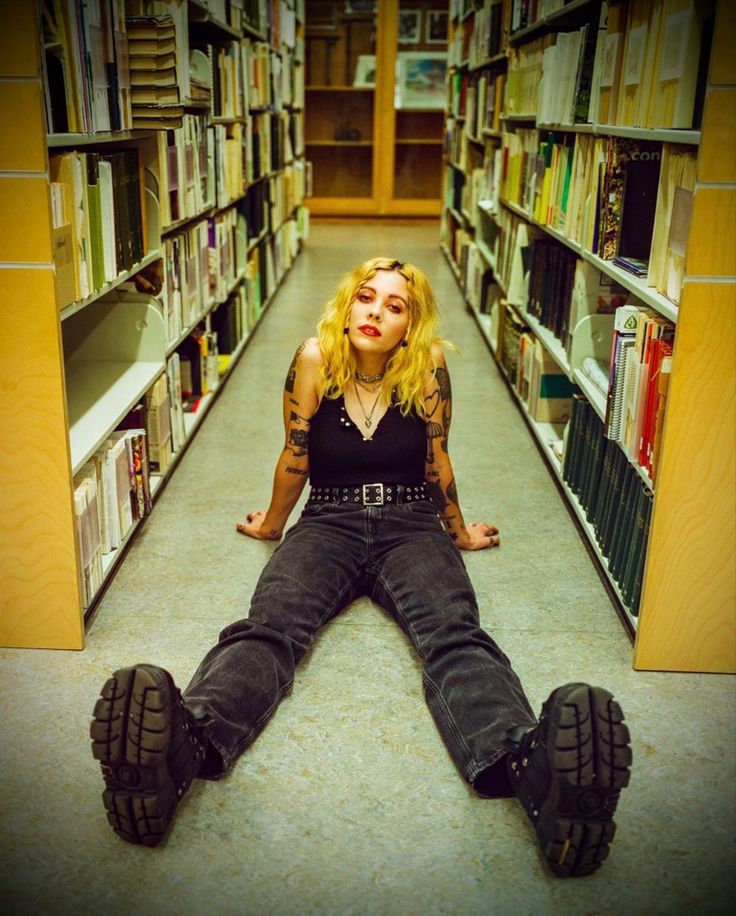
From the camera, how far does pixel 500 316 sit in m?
4.09

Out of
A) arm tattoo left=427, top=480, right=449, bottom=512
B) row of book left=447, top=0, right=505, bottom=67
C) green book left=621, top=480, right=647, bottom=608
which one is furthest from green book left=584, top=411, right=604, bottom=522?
row of book left=447, top=0, right=505, bottom=67

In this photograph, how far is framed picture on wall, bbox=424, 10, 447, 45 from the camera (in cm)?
859

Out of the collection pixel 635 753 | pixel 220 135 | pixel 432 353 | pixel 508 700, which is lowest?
pixel 635 753

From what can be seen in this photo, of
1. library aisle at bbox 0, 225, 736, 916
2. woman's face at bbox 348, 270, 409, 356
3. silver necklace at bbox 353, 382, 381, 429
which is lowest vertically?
library aisle at bbox 0, 225, 736, 916

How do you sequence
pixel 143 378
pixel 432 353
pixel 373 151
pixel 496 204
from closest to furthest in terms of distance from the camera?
1. pixel 432 353
2. pixel 143 378
3. pixel 496 204
4. pixel 373 151

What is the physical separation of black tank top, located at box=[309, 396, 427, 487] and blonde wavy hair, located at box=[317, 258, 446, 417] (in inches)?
1.4

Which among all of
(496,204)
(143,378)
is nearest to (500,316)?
(496,204)

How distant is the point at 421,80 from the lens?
344 inches

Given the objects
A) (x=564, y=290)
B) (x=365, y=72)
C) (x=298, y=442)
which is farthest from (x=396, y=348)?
(x=365, y=72)

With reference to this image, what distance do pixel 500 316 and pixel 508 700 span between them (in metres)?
2.85

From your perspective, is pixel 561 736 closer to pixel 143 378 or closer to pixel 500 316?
pixel 143 378

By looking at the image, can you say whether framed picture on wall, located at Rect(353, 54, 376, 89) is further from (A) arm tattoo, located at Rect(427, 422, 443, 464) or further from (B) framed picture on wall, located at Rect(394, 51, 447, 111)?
(A) arm tattoo, located at Rect(427, 422, 443, 464)

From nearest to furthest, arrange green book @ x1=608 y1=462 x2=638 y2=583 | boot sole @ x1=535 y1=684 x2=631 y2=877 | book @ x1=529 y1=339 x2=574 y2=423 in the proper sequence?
boot sole @ x1=535 y1=684 x2=631 y2=877 < green book @ x1=608 y1=462 x2=638 y2=583 < book @ x1=529 y1=339 x2=574 y2=423

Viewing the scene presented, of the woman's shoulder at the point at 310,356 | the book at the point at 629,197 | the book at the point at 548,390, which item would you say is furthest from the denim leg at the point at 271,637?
the book at the point at 548,390
